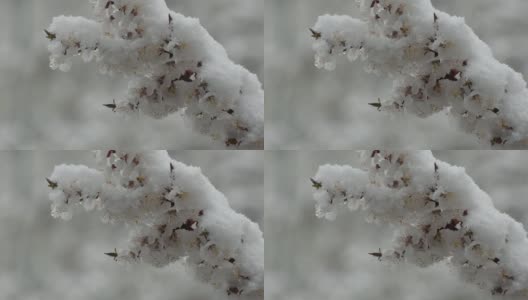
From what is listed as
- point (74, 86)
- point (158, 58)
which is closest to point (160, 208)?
point (158, 58)

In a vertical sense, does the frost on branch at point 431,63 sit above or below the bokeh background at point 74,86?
below

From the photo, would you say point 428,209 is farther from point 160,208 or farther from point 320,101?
point 160,208

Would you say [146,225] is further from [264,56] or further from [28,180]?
[28,180]

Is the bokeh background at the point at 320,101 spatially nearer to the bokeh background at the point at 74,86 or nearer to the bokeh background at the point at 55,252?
the bokeh background at the point at 74,86

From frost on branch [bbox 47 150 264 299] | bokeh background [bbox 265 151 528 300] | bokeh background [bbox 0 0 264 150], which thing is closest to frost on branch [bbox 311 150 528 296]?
bokeh background [bbox 265 151 528 300]

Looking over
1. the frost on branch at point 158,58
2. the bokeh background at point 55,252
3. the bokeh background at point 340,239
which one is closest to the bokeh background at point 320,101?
the bokeh background at point 340,239

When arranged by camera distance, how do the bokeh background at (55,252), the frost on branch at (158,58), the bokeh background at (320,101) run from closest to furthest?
the frost on branch at (158,58), the bokeh background at (320,101), the bokeh background at (55,252)

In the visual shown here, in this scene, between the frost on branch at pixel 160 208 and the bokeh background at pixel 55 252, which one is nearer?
the frost on branch at pixel 160 208
